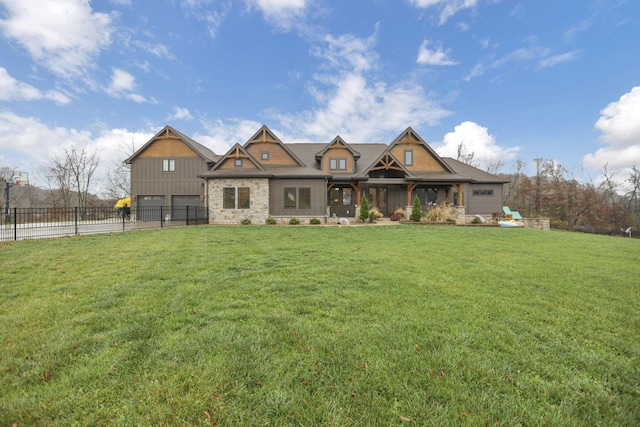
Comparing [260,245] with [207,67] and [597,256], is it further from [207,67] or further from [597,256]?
[207,67]

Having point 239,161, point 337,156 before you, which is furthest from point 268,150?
point 337,156

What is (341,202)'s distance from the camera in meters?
19.9

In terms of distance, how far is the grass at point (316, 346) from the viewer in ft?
5.88

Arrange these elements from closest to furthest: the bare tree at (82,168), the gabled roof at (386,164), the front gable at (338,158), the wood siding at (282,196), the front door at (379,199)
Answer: the wood siding at (282,196) → the gabled roof at (386,164) → the front gable at (338,158) → the front door at (379,199) → the bare tree at (82,168)

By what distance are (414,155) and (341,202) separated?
7000 mm

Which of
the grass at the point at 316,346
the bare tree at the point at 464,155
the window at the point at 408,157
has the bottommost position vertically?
the grass at the point at 316,346

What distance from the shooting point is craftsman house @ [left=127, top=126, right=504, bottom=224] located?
54.5ft

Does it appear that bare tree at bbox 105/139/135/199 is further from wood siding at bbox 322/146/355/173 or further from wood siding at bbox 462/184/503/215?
wood siding at bbox 462/184/503/215

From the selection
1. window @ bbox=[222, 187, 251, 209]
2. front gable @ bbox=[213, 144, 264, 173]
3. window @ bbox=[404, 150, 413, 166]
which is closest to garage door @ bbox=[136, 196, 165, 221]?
front gable @ bbox=[213, 144, 264, 173]

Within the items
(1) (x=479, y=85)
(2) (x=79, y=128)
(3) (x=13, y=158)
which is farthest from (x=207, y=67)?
(3) (x=13, y=158)

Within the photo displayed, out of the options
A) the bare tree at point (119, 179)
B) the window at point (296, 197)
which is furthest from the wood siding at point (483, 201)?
the bare tree at point (119, 179)

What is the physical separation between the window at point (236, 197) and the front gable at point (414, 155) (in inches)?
464

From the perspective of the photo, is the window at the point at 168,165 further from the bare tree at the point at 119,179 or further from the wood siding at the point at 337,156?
the bare tree at the point at 119,179

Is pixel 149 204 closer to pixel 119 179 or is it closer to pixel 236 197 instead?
pixel 236 197
